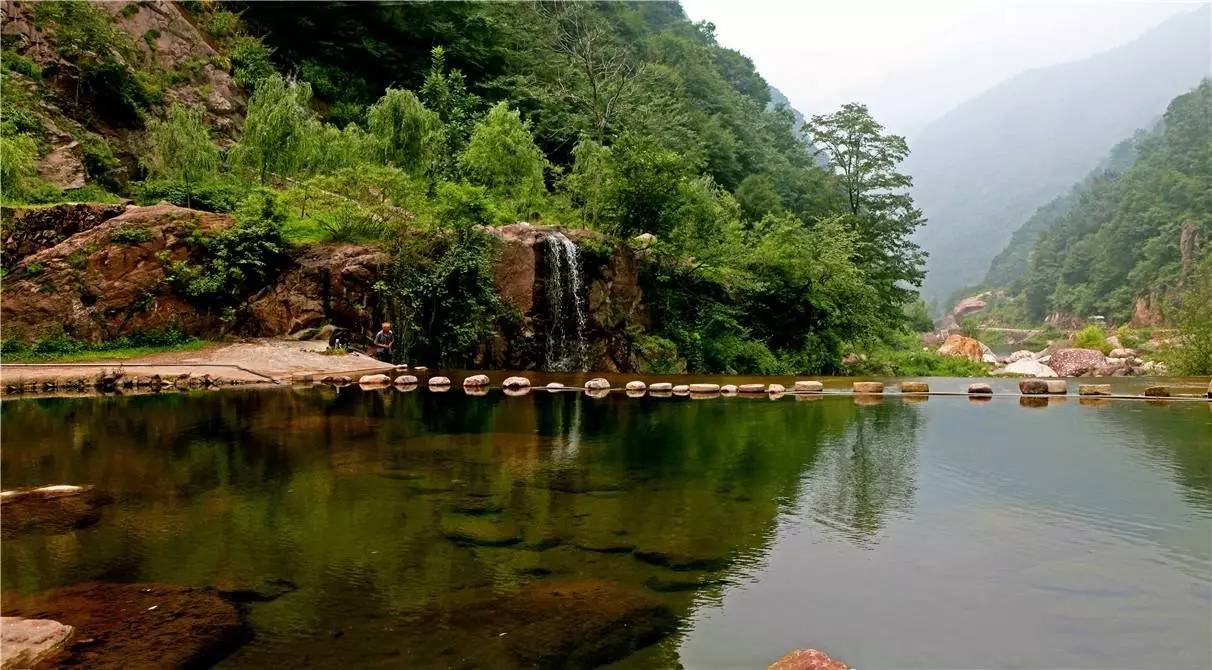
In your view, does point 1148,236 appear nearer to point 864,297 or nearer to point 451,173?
point 864,297

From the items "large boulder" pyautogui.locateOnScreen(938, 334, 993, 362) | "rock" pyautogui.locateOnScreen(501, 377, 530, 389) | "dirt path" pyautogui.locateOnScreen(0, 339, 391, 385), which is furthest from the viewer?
"large boulder" pyautogui.locateOnScreen(938, 334, 993, 362)

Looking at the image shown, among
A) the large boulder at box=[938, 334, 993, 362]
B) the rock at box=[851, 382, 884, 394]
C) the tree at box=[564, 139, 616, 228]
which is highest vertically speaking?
the tree at box=[564, 139, 616, 228]

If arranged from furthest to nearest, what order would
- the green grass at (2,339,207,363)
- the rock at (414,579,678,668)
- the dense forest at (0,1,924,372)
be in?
the dense forest at (0,1,924,372) → the green grass at (2,339,207,363) → the rock at (414,579,678,668)

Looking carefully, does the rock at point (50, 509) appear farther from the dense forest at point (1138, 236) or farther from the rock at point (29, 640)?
the dense forest at point (1138, 236)

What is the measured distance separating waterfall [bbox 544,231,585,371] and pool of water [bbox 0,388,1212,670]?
11677 mm

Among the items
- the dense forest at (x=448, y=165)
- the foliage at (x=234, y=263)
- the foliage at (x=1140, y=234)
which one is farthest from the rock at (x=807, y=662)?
the foliage at (x=1140, y=234)

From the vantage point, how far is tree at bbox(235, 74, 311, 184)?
25.8m

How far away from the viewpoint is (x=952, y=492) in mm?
8078

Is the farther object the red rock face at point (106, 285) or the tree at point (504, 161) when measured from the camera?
the tree at point (504, 161)

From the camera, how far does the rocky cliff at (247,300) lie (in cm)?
1878

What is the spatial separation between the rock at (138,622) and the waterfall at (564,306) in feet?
61.0

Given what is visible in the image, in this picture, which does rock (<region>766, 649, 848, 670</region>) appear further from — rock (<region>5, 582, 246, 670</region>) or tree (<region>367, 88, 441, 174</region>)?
tree (<region>367, 88, 441, 174</region>)

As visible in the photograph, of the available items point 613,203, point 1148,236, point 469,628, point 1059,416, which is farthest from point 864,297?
point 1148,236

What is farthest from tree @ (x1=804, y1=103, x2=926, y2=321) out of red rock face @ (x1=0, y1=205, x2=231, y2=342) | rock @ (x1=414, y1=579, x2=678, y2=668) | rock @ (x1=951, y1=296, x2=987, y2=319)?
rock @ (x1=951, y1=296, x2=987, y2=319)
